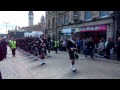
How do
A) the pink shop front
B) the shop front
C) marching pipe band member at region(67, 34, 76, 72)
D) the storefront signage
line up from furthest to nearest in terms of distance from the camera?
the shop front
the pink shop front
the storefront signage
marching pipe band member at region(67, 34, 76, 72)

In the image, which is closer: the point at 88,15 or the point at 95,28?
the point at 95,28

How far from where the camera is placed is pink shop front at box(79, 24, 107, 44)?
966 inches

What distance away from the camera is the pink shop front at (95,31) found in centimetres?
2453

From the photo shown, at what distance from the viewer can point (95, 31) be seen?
86.5 feet

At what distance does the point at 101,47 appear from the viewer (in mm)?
18875

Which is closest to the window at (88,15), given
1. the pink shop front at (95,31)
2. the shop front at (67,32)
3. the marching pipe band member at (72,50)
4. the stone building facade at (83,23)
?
the stone building facade at (83,23)

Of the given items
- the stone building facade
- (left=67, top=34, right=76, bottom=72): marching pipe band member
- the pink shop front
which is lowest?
(left=67, top=34, right=76, bottom=72): marching pipe band member

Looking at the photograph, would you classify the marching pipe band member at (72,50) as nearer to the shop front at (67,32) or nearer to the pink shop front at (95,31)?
the pink shop front at (95,31)

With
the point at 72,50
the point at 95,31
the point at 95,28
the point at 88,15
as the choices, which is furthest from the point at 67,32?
the point at 72,50

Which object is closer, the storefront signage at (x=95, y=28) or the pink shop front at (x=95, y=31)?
the storefront signage at (x=95, y=28)

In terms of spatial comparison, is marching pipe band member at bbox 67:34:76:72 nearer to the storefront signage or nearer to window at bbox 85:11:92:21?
the storefront signage

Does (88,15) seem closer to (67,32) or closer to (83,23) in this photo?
(83,23)

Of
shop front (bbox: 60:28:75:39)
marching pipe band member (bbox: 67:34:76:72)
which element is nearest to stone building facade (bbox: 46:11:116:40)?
shop front (bbox: 60:28:75:39)
